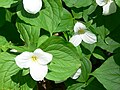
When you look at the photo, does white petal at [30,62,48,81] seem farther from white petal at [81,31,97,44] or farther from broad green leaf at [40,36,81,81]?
white petal at [81,31,97,44]

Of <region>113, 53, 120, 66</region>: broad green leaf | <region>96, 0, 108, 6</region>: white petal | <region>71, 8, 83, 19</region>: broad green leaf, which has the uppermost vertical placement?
<region>96, 0, 108, 6</region>: white petal

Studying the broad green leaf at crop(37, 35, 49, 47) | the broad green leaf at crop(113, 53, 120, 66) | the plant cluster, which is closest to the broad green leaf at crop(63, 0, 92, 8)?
the plant cluster

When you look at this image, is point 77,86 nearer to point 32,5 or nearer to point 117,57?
point 117,57

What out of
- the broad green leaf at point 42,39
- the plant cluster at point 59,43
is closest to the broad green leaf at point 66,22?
the plant cluster at point 59,43

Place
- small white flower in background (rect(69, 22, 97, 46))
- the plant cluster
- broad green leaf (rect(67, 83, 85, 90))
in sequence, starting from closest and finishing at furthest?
the plant cluster, small white flower in background (rect(69, 22, 97, 46)), broad green leaf (rect(67, 83, 85, 90))

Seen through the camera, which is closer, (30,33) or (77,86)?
(30,33)

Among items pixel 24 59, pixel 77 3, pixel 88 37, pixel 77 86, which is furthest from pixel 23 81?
pixel 77 3
